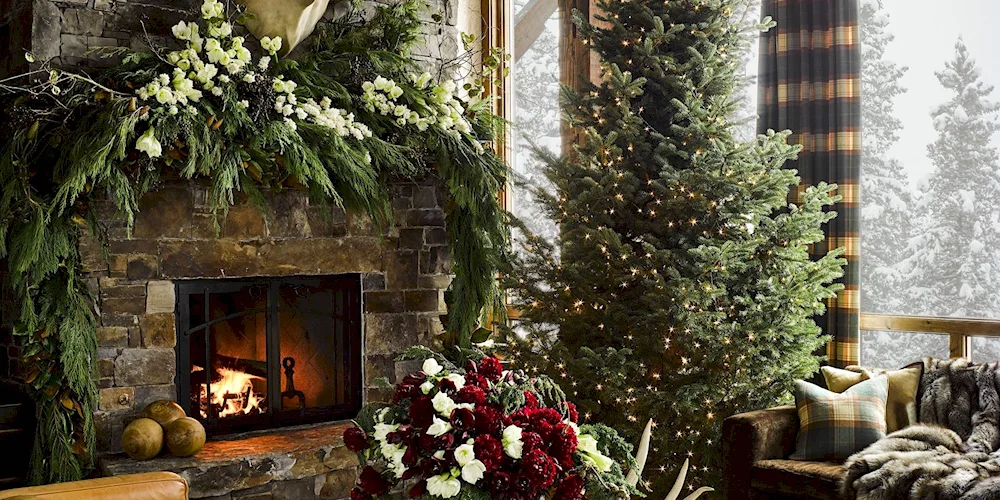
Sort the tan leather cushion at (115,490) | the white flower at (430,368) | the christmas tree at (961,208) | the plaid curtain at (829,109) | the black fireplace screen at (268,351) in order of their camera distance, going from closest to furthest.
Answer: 1. the white flower at (430,368)
2. the tan leather cushion at (115,490)
3. the christmas tree at (961,208)
4. the black fireplace screen at (268,351)
5. the plaid curtain at (829,109)

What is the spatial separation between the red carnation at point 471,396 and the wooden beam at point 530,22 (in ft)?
14.3

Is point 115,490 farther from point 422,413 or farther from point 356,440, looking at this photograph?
point 422,413

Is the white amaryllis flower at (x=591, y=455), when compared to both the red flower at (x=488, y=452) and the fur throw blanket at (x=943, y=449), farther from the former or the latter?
the fur throw blanket at (x=943, y=449)

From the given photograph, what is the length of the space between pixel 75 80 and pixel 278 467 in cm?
181

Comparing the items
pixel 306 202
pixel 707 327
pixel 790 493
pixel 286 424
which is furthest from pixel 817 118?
pixel 286 424

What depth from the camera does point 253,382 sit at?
4539 mm

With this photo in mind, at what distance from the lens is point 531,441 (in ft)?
6.13

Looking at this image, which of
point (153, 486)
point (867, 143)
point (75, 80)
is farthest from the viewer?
point (867, 143)

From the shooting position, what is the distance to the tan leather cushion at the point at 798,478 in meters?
3.37

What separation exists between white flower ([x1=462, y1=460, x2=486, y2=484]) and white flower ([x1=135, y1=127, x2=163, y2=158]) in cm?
233

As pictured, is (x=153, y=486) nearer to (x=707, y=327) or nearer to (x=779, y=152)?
(x=707, y=327)

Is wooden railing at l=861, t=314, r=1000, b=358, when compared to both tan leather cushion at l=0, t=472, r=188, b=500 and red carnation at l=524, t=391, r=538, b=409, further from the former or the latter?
tan leather cushion at l=0, t=472, r=188, b=500

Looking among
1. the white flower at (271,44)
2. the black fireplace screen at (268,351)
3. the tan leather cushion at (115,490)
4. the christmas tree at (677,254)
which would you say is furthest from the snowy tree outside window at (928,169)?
the tan leather cushion at (115,490)

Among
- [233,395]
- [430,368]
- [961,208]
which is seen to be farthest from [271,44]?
[961,208]
